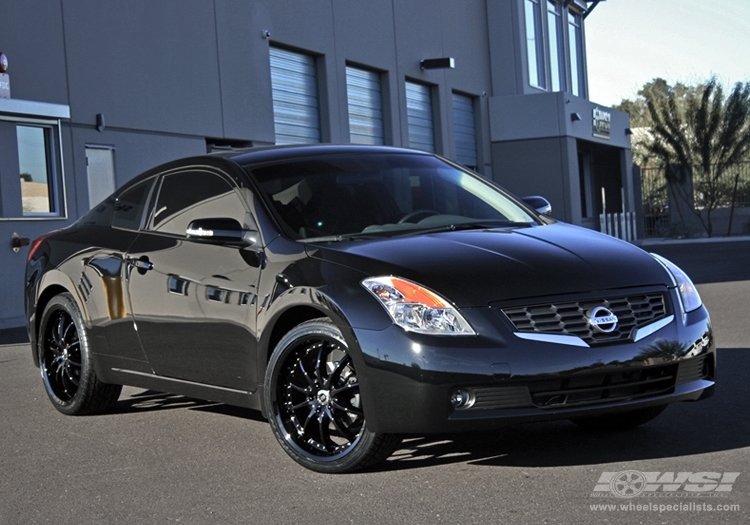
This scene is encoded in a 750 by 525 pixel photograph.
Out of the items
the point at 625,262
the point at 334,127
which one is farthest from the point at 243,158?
the point at 334,127

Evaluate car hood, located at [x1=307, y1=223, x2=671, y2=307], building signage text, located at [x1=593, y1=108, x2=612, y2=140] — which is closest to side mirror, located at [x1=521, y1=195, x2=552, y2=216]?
car hood, located at [x1=307, y1=223, x2=671, y2=307]

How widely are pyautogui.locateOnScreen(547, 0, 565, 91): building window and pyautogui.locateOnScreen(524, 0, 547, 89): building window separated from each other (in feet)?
2.65

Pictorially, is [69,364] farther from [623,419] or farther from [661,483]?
[661,483]

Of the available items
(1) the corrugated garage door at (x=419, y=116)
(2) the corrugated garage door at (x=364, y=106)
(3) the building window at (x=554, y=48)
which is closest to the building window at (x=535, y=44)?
(3) the building window at (x=554, y=48)

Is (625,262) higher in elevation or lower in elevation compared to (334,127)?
lower

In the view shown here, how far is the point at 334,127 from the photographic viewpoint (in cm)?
2441

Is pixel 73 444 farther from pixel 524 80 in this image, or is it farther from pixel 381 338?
pixel 524 80

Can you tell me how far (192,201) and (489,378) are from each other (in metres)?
2.42

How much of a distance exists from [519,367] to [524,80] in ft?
99.9

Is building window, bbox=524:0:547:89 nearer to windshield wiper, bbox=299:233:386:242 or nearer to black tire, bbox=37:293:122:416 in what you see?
black tire, bbox=37:293:122:416

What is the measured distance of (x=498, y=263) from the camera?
4.98 meters

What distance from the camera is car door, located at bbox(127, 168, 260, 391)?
5.56 m

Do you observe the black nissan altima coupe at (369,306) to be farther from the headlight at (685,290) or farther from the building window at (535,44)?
the building window at (535,44)

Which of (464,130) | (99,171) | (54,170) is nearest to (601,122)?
(464,130)
